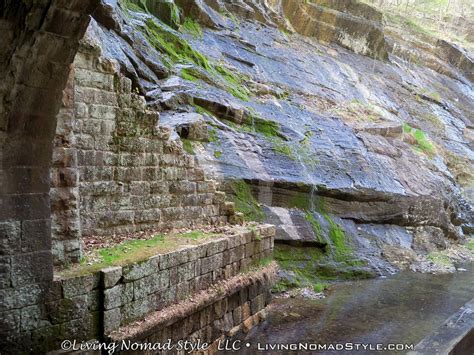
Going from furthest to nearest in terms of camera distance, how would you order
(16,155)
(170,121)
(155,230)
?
(170,121)
(155,230)
(16,155)

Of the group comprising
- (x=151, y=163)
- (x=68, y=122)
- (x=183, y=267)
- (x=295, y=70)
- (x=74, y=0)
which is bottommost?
(x=183, y=267)

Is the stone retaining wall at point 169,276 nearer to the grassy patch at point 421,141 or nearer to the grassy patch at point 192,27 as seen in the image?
the grassy patch at point 192,27

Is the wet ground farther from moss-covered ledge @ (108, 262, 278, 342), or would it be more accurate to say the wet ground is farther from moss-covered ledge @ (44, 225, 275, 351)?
moss-covered ledge @ (44, 225, 275, 351)

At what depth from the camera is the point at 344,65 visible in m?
28.2

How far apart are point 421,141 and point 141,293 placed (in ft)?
69.1

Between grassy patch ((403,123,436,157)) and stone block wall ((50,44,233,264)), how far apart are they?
1763 cm

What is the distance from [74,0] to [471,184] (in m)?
25.0

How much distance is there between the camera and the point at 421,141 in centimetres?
2389

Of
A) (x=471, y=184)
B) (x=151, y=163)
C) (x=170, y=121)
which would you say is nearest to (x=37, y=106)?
(x=151, y=163)

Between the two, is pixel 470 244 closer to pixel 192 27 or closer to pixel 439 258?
pixel 439 258

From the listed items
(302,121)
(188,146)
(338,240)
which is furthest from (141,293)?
A: (302,121)

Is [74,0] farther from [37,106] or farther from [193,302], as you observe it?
[193,302]

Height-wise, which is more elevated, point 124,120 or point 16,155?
point 124,120

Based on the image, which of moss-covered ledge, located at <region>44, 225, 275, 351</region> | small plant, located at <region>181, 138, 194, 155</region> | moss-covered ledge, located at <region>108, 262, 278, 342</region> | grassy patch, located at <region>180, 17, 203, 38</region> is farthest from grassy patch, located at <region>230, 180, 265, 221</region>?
grassy patch, located at <region>180, 17, 203, 38</region>
